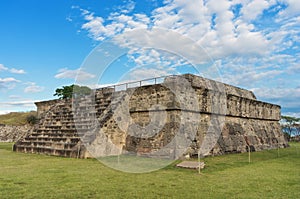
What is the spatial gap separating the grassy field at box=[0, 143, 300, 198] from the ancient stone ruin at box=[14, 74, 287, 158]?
2758 millimetres

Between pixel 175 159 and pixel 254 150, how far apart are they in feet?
21.9

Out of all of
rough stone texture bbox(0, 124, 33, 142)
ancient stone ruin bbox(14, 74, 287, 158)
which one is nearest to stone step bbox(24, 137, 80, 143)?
ancient stone ruin bbox(14, 74, 287, 158)

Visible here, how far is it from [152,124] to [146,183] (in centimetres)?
553

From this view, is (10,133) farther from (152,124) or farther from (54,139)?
(152,124)

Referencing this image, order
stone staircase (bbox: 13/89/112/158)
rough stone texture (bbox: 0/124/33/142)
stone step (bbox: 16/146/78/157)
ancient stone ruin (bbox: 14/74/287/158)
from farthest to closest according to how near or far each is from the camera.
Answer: rough stone texture (bbox: 0/124/33/142), stone staircase (bbox: 13/89/112/158), ancient stone ruin (bbox: 14/74/287/158), stone step (bbox: 16/146/78/157)

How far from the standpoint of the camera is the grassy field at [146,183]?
486 centimetres

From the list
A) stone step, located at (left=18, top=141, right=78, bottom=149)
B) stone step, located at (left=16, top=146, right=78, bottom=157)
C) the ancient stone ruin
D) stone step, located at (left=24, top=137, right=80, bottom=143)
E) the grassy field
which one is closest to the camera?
the grassy field

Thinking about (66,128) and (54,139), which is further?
(66,128)

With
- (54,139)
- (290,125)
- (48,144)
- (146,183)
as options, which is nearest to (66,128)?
(54,139)

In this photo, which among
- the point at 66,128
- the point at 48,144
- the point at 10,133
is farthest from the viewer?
the point at 10,133

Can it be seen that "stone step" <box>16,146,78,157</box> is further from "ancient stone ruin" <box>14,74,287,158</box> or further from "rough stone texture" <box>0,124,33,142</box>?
"rough stone texture" <box>0,124,33,142</box>

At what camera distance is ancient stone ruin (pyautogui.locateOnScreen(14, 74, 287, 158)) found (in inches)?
412

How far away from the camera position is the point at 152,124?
11.2m

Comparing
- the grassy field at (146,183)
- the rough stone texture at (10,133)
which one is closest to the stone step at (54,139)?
the grassy field at (146,183)
